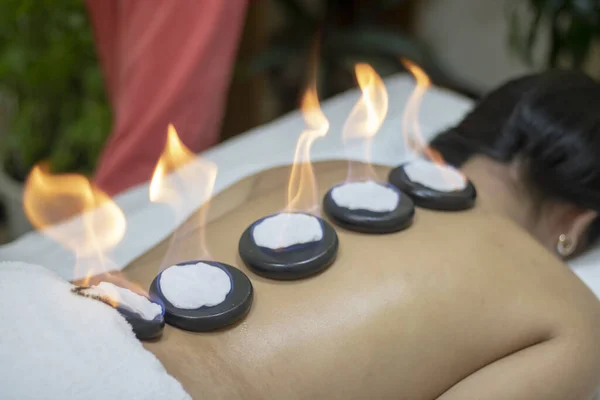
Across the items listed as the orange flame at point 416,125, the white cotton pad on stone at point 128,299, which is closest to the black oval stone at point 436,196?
the orange flame at point 416,125

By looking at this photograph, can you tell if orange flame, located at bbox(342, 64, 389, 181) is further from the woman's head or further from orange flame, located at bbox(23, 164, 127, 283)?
orange flame, located at bbox(23, 164, 127, 283)

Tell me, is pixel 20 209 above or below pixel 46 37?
below

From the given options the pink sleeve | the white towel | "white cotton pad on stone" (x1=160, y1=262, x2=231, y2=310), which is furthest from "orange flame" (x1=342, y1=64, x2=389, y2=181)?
the white towel

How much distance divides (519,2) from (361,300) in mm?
1601

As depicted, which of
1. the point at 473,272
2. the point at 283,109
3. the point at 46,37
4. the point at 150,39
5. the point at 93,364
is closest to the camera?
the point at 93,364

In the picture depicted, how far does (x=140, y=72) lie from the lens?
123 cm

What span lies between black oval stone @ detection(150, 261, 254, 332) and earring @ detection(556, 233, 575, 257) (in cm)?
61

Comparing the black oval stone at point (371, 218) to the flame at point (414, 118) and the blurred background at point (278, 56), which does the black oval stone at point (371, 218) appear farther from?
the blurred background at point (278, 56)

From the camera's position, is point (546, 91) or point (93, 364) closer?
point (93, 364)

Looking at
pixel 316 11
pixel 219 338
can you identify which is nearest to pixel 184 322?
pixel 219 338

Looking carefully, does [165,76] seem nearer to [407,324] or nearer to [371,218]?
[371,218]

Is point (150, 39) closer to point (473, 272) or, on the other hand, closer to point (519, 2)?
point (473, 272)

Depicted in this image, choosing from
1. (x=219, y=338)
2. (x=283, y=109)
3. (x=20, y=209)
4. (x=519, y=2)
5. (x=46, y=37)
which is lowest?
(x=20, y=209)

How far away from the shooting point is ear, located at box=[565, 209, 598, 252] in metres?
1.03
